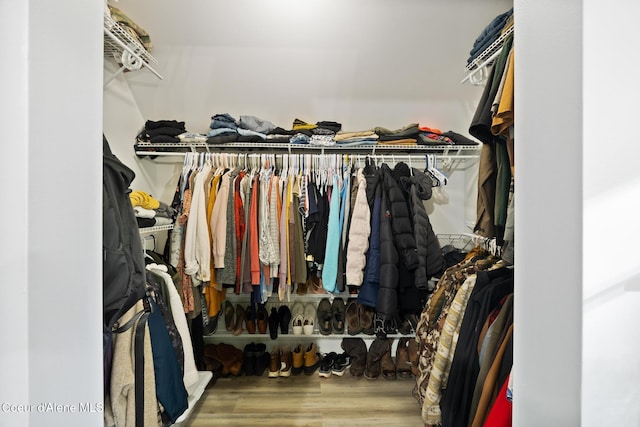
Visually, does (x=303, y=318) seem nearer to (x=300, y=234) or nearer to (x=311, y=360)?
(x=311, y=360)

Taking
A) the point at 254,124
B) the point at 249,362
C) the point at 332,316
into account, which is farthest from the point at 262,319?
the point at 254,124

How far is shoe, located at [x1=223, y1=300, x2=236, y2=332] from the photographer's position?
2295 mm

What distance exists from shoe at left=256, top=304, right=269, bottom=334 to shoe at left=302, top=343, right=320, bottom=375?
1.28 ft

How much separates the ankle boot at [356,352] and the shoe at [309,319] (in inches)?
12.8

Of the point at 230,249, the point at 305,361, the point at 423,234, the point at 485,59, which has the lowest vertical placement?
the point at 305,361

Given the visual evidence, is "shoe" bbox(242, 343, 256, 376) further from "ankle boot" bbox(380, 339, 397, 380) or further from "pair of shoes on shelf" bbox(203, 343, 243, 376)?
"ankle boot" bbox(380, 339, 397, 380)

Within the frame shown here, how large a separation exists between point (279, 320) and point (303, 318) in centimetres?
20

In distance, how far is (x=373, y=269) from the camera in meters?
1.83

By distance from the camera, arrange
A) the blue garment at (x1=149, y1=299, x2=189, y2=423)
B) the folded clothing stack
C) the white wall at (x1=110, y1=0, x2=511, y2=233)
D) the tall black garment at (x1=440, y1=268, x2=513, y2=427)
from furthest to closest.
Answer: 1. the folded clothing stack
2. the white wall at (x1=110, y1=0, x2=511, y2=233)
3. the blue garment at (x1=149, y1=299, x2=189, y2=423)
4. the tall black garment at (x1=440, y1=268, x2=513, y2=427)

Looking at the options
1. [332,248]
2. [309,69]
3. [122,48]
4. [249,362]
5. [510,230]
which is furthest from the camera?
[249,362]

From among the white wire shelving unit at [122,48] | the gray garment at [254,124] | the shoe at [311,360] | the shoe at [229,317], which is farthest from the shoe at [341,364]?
the white wire shelving unit at [122,48]
